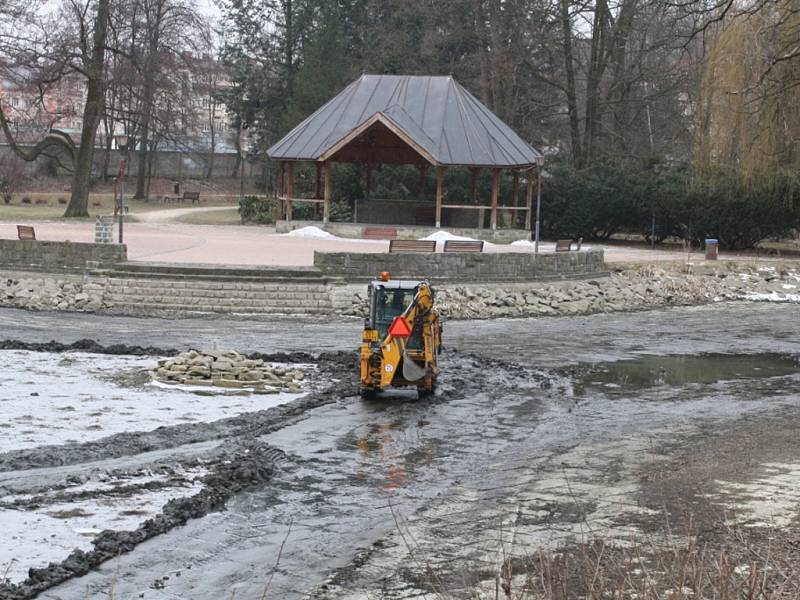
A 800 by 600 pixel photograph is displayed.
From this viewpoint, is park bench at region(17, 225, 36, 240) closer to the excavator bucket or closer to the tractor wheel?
the tractor wheel

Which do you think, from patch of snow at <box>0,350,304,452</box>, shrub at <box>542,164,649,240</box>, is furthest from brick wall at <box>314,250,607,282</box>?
shrub at <box>542,164,649,240</box>

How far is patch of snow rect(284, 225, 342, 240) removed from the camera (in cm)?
4315

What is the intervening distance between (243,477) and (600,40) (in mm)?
44289

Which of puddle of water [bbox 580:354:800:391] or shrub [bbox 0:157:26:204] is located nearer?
puddle of water [bbox 580:354:800:391]

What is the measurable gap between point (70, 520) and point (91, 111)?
4206cm

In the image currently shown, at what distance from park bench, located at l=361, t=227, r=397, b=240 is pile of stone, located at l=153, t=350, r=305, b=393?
23047mm

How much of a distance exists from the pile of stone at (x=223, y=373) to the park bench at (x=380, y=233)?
2305cm

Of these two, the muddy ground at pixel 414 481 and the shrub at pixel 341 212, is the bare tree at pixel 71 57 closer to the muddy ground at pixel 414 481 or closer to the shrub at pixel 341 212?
the shrub at pixel 341 212

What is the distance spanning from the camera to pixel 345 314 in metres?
30.2

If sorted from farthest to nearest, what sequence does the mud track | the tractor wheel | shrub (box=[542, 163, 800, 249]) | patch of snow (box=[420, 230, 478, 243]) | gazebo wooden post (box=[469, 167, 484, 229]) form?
gazebo wooden post (box=[469, 167, 484, 229])
shrub (box=[542, 163, 800, 249])
patch of snow (box=[420, 230, 478, 243])
the tractor wheel
the mud track

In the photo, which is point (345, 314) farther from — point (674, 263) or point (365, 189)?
point (365, 189)

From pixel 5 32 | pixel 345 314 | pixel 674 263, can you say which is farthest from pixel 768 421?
pixel 5 32

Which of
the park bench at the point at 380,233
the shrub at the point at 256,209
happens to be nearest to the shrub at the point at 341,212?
the shrub at the point at 256,209

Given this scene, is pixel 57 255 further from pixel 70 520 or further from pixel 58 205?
pixel 58 205
